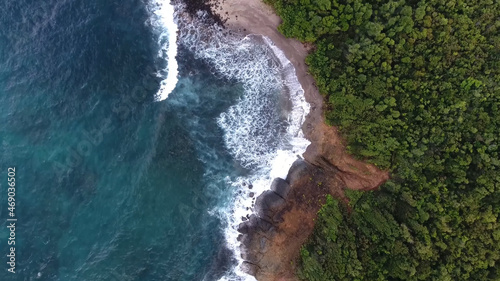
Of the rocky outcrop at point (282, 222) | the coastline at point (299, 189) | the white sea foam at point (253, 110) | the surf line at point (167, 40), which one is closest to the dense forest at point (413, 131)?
the coastline at point (299, 189)

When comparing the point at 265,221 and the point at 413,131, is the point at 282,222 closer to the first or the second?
the point at 265,221

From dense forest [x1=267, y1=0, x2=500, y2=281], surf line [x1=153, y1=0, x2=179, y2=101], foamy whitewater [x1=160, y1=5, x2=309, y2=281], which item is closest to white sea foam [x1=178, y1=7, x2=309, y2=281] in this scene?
foamy whitewater [x1=160, y1=5, x2=309, y2=281]

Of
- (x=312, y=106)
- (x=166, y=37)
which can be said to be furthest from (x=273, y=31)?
(x=166, y=37)

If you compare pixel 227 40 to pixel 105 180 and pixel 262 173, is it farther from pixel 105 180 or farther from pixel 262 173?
pixel 105 180

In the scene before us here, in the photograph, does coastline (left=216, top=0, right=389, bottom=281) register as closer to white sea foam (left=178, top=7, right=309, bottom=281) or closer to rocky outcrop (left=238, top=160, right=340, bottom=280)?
rocky outcrop (left=238, top=160, right=340, bottom=280)

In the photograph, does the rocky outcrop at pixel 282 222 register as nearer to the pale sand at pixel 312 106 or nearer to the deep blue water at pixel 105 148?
the pale sand at pixel 312 106

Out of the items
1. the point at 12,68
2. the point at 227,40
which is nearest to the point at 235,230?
the point at 227,40
